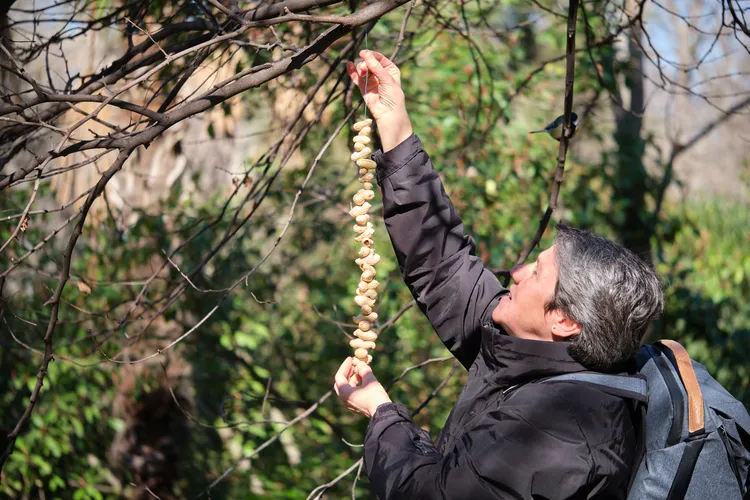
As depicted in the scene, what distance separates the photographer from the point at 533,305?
5.37ft

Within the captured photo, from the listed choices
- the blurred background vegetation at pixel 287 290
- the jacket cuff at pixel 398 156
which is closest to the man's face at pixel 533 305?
the jacket cuff at pixel 398 156

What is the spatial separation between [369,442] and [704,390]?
0.69 m

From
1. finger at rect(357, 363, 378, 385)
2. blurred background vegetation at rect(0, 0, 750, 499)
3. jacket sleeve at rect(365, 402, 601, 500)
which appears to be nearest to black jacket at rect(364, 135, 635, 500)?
jacket sleeve at rect(365, 402, 601, 500)

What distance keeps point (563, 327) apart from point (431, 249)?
43 cm

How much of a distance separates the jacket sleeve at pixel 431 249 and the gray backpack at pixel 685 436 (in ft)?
1.27

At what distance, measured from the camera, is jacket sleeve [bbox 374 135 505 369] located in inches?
73.4

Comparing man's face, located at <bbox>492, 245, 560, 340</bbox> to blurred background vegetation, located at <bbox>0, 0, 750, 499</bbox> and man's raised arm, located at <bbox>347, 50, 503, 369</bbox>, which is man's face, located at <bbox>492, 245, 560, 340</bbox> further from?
blurred background vegetation, located at <bbox>0, 0, 750, 499</bbox>

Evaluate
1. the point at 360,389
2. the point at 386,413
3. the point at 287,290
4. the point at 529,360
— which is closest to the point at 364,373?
the point at 360,389

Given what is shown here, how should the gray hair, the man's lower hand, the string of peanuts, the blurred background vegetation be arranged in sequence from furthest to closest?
1. the blurred background vegetation
2. the string of peanuts
3. the man's lower hand
4. the gray hair

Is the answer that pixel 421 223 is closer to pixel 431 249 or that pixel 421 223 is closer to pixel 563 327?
pixel 431 249

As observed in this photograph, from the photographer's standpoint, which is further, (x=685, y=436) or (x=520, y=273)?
(x=520, y=273)

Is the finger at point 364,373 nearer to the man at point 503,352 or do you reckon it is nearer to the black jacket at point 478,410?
the man at point 503,352

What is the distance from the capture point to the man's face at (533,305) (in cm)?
162

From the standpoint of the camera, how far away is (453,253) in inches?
75.8
